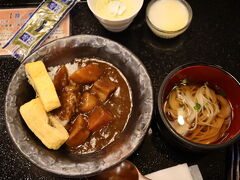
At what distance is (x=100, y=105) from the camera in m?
1.69

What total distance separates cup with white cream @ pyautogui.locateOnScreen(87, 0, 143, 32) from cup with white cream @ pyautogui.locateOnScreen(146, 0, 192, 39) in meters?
0.12

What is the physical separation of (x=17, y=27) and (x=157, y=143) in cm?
126

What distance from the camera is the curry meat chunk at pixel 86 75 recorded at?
5.56 ft

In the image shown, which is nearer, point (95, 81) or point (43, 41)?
point (95, 81)

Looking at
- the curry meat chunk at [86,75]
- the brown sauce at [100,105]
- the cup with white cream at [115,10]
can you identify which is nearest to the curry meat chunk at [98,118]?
the brown sauce at [100,105]

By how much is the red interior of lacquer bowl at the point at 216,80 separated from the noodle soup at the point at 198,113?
1.4 inches

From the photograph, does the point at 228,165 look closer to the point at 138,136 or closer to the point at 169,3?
the point at 138,136

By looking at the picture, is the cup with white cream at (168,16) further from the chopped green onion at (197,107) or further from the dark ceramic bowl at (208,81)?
the chopped green onion at (197,107)

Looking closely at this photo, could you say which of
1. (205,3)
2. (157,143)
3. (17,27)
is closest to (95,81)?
(157,143)

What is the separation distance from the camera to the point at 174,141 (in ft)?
5.15

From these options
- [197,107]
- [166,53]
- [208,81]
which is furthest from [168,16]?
[197,107]

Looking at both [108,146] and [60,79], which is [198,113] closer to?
[108,146]

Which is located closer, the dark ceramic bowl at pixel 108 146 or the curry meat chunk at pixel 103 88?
the dark ceramic bowl at pixel 108 146

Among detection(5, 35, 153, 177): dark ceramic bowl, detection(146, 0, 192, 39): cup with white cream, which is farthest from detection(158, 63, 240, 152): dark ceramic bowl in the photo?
detection(146, 0, 192, 39): cup with white cream
